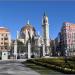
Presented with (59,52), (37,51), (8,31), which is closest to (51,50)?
(59,52)

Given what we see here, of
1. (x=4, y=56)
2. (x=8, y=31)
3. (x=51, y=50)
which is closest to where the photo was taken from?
(x=4, y=56)

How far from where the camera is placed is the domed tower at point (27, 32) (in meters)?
167

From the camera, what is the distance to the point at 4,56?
303 feet

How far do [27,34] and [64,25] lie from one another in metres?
23.8

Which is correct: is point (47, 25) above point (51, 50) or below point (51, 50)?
above

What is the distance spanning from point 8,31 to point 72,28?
1514 inches

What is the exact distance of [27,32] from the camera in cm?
17150

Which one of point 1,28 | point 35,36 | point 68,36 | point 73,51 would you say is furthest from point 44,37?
point 73,51

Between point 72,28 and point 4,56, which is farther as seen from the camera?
point 72,28

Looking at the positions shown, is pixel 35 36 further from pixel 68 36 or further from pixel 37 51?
pixel 37 51

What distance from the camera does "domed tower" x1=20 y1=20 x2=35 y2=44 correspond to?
6563 inches

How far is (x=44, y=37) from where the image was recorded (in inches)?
6594

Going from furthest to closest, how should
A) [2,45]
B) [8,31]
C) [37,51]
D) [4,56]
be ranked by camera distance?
[8,31]
[2,45]
[37,51]
[4,56]

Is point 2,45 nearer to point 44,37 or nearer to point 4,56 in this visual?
point 44,37
